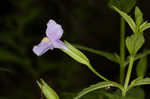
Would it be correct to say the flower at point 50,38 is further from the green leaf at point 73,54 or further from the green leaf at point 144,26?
the green leaf at point 144,26

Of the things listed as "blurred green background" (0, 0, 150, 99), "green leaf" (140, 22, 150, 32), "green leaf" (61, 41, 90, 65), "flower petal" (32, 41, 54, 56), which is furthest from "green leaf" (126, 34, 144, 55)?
"blurred green background" (0, 0, 150, 99)

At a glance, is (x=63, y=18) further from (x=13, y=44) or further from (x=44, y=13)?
(x=13, y=44)

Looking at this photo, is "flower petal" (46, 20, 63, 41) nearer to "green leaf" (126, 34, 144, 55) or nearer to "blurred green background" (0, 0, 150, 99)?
"green leaf" (126, 34, 144, 55)

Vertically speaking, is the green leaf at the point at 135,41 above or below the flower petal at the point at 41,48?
below

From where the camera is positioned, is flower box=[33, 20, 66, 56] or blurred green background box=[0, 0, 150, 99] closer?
flower box=[33, 20, 66, 56]

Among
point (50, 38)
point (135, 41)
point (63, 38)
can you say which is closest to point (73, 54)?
point (50, 38)

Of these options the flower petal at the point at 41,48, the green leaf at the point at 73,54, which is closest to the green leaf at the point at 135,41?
the green leaf at the point at 73,54

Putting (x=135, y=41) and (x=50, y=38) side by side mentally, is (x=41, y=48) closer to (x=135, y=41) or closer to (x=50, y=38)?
(x=50, y=38)

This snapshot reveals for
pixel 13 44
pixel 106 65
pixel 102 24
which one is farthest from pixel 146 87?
pixel 13 44
